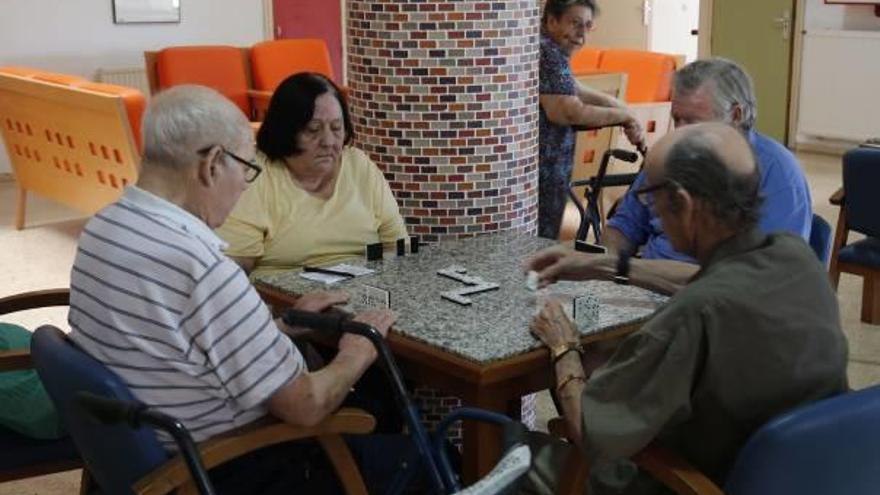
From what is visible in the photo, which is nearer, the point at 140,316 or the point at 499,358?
the point at 140,316

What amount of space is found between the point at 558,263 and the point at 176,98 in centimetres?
101

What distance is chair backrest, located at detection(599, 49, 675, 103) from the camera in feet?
24.2

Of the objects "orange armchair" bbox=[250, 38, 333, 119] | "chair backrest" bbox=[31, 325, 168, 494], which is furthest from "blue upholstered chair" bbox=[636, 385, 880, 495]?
"orange armchair" bbox=[250, 38, 333, 119]

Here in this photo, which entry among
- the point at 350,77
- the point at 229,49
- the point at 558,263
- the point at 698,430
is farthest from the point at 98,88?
the point at 698,430

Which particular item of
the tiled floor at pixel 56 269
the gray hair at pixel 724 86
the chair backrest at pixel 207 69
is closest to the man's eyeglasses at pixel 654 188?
the gray hair at pixel 724 86

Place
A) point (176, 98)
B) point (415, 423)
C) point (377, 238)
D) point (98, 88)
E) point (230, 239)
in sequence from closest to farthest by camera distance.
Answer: point (176, 98) → point (415, 423) → point (230, 239) → point (377, 238) → point (98, 88)

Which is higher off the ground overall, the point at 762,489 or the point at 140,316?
the point at 140,316

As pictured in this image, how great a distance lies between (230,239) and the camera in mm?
2990

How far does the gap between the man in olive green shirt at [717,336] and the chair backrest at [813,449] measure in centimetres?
10

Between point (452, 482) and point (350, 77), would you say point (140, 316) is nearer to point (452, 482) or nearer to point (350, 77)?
point (452, 482)

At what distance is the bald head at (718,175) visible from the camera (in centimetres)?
201

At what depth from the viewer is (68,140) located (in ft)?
20.7

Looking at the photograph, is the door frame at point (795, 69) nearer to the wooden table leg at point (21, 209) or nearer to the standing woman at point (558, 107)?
the standing woman at point (558, 107)

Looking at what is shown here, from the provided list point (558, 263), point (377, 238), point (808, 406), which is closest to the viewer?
point (808, 406)
